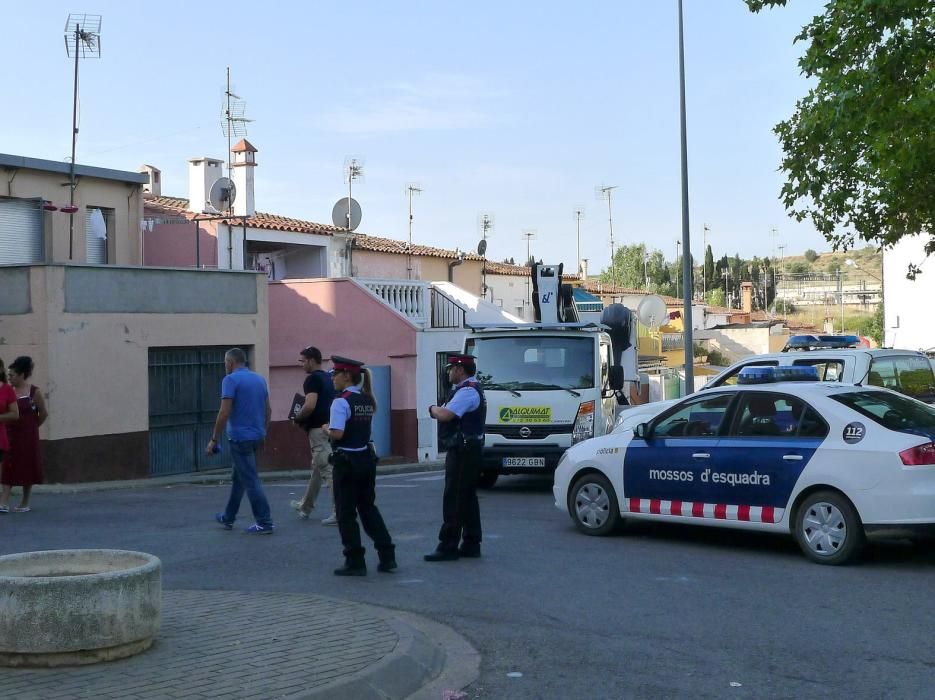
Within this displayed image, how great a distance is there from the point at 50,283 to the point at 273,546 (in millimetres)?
9308

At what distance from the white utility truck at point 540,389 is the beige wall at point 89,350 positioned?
6.68m

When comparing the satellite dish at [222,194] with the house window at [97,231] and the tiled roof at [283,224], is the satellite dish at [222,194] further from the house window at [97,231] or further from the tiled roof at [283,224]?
the house window at [97,231]

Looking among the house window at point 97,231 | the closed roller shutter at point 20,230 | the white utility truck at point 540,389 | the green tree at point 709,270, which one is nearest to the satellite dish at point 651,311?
the house window at point 97,231

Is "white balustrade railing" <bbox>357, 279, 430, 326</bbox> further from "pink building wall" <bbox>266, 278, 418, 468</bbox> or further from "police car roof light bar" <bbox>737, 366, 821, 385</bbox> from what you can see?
"police car roof light bar" <bbox>737, 366, 821, 385</bbox>

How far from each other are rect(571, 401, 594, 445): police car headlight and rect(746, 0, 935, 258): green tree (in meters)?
4.60

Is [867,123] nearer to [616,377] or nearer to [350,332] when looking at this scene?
[616,377]

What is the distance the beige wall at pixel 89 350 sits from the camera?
18.4 meters

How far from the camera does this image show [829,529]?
9.80 metres

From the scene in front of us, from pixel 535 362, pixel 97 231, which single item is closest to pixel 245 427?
pixel 535 362

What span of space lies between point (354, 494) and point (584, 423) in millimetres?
6895

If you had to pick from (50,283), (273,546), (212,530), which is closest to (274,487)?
(50,283)

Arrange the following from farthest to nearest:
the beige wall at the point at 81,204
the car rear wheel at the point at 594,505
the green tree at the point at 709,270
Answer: the green tree at the point at 709,270, the beige wall at the point at 81,204, the car rear wheel at the point at 594,505

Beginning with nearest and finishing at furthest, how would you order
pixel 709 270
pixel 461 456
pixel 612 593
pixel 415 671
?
1. pixel 415 671
2. pixel 612 593
3. pixel 461 456
4. pixel 709 270

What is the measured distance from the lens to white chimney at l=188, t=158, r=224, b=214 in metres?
30.6
